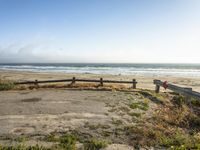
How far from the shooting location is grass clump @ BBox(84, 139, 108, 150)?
6823 mm

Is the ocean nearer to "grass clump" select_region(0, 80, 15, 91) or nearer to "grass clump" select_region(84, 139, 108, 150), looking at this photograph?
"grass clump" select_region(0, 80, 15, 91)

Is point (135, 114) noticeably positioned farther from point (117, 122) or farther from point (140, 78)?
point (140, 78)

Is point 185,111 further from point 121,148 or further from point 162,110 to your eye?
point 121,148

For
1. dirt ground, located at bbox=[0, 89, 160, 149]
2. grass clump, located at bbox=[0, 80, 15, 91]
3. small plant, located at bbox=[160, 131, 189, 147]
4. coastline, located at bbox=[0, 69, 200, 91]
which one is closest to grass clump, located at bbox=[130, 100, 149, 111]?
dirt ground, located at bbox=[0, 89, 160, 149]

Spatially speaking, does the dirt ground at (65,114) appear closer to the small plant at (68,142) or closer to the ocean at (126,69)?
the small plant at (68,142)

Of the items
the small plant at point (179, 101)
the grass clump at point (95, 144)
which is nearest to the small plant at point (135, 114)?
the grass clump at point (95, 144)

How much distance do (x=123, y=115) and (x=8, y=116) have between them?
15.3 feet

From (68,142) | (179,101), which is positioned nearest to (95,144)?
(68,142)

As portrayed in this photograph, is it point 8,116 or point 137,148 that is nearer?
point 137,148

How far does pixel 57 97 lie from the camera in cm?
1420

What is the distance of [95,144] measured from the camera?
700cm

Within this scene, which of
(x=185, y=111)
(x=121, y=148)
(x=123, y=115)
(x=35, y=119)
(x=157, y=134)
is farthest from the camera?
(x=185, y=111)

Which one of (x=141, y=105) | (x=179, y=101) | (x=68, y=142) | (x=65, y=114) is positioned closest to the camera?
(x=68, y=142)

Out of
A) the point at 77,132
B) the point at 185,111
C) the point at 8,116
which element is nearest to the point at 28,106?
the point at 8,116
